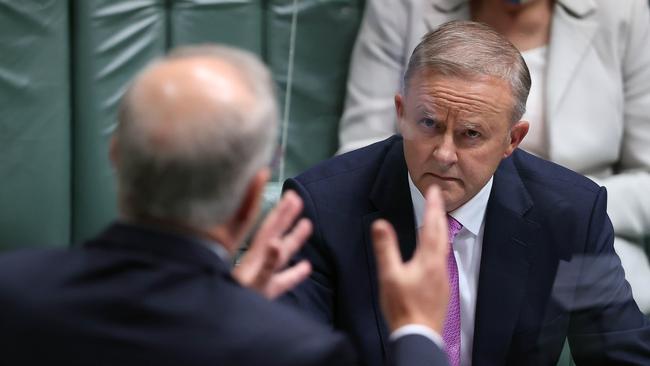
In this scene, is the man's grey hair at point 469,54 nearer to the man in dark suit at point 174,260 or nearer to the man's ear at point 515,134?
the man's ear at point 515,134

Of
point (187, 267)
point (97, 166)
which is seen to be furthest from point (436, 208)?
point (97, 166)

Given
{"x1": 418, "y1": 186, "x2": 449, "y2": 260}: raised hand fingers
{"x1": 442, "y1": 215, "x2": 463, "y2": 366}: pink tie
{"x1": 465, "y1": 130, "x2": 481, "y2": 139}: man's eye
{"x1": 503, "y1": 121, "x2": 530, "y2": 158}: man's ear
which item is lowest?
{"x1": 442, "y1": 215, "x2": 463, "y2": 366}: pink tie

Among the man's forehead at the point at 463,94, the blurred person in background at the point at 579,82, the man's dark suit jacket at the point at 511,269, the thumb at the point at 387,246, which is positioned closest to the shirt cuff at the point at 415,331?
the thumb at the point at 387,246

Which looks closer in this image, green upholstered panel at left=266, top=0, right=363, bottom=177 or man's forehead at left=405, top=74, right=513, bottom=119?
man's forehead at left=405, top=74, right=513, bottom=119

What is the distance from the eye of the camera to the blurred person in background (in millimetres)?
2469

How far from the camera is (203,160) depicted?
97cm

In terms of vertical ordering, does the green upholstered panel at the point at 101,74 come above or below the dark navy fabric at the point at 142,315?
below

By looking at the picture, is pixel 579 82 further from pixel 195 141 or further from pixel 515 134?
pixel 195 141

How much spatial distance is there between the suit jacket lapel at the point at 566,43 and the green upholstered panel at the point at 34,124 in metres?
1.14

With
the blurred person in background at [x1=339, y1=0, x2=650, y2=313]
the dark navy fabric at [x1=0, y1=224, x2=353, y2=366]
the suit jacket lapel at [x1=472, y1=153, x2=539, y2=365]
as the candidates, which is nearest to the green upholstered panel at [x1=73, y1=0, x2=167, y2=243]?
the blurred person in background at [x1=339, y1=0, x2=650, y2=313]

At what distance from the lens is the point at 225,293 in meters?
1.02

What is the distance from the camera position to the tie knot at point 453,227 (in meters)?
1.70

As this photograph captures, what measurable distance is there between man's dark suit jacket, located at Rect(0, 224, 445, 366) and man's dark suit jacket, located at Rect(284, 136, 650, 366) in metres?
0.61

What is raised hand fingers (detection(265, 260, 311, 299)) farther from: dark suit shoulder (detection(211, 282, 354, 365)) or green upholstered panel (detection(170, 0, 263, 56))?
green upholstered panel (detection(170, 0, 263, 56))
